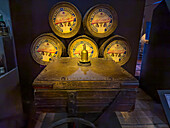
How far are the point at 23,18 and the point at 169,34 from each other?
3.25m

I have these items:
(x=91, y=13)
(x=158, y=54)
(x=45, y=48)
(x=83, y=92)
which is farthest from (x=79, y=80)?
(x=158, y=54)

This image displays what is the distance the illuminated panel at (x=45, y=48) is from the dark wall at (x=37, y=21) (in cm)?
32

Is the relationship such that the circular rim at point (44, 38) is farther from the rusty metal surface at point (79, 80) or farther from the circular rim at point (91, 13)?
the rusty metal surface at point (79, 80)

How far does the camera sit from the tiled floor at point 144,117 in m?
2.17

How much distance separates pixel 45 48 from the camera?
200cm

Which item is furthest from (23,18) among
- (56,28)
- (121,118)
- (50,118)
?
(121,118)

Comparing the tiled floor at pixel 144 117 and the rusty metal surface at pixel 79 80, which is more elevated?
the rusty metal surface at pixel 79 80

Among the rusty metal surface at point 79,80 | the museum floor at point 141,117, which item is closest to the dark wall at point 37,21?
the museum floor at point 141,117

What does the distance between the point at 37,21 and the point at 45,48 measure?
25.2 inches

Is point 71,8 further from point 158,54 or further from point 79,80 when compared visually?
point 158,54

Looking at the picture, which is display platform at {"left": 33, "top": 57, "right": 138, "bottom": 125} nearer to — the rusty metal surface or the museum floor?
the rusty metal surface

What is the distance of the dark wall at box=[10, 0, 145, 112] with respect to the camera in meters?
2.09

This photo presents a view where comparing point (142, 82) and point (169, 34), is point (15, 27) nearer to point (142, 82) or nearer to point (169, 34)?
point (169, 34)

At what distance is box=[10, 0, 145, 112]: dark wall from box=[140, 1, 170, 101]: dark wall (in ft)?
2.68
